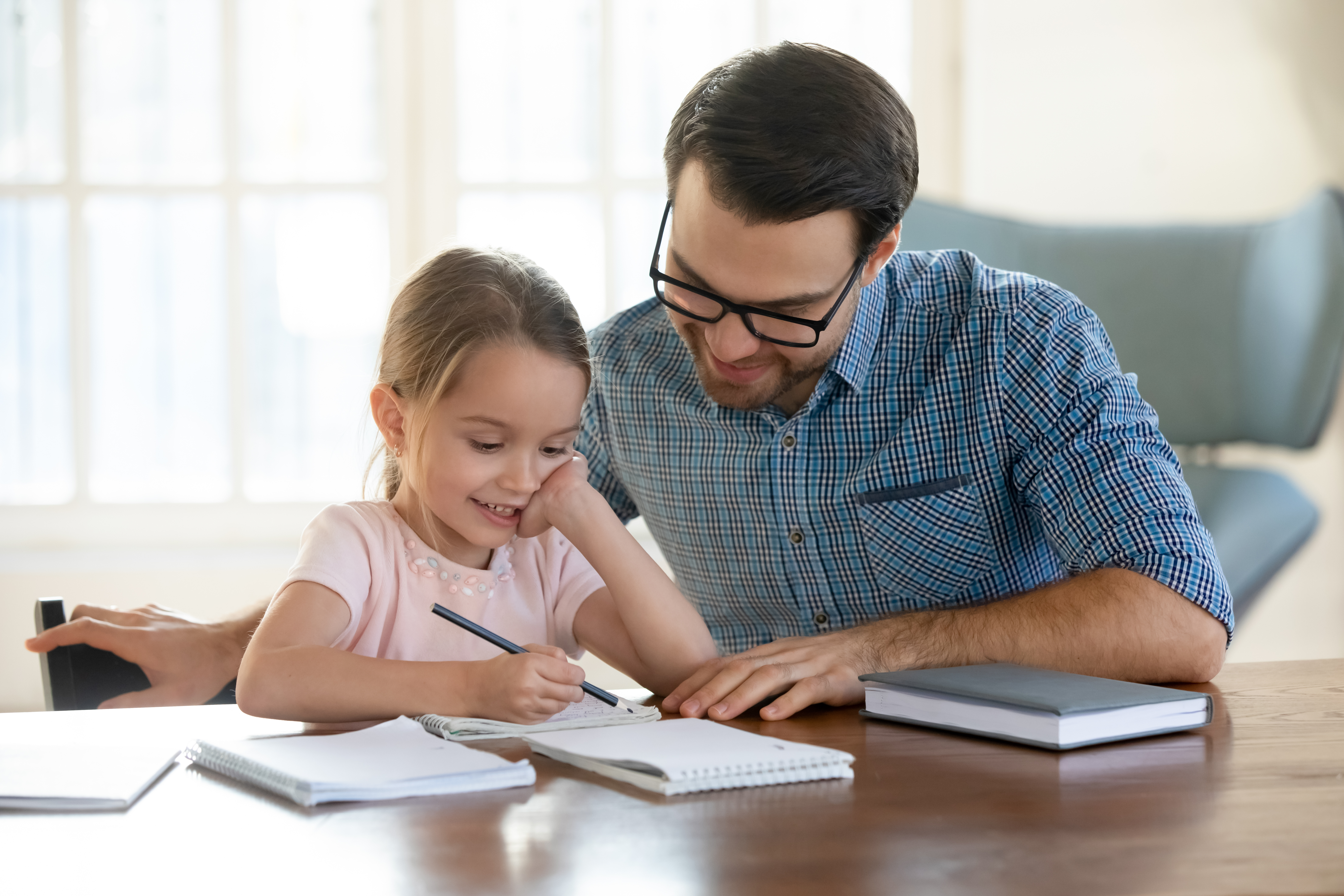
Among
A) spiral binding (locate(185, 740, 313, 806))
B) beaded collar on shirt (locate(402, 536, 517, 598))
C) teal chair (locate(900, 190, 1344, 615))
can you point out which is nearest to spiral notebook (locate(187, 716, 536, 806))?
spiral binding (locate(185, 740, 313, 806))

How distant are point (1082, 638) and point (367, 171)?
2.20 meters

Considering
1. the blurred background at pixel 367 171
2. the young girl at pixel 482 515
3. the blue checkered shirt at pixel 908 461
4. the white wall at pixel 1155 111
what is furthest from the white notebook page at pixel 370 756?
the white wall at pixel 1155 111

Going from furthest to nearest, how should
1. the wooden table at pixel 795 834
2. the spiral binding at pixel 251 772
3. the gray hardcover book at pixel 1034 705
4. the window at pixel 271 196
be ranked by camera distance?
the window at pixel 271 196
the gray hardcover book at pixel 1034 705
the spiral binding at pixel 251 772
the wooden table at pixel 795 834

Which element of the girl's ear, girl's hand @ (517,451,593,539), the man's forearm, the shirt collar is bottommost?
the man's forearm

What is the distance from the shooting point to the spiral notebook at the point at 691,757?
0.76 m

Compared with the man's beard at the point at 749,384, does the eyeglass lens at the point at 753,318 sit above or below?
above

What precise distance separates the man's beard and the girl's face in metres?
0.24

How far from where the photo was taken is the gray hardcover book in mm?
875

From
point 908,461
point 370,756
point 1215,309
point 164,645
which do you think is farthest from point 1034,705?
point 1215,309

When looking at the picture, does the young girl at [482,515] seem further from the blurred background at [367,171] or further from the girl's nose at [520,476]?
the blurred background at [367,171]

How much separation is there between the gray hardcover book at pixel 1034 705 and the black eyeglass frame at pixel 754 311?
0.43 metres

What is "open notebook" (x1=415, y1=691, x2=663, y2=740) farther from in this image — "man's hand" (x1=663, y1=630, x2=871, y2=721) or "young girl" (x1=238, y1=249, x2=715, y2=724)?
"young girl" (x1=238, y1=249, x2=715, y2=724)

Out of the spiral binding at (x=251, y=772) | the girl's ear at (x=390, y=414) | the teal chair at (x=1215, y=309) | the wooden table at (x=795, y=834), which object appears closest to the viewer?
the wooden table at (x=795, y=834)

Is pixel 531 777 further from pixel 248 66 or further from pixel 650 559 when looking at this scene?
pixel 248 66
